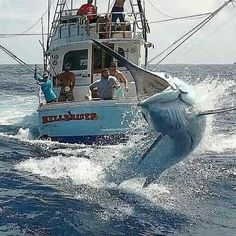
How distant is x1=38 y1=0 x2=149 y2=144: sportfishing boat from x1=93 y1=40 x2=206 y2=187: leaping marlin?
17.2 ft

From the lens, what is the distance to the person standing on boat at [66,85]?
15289 mm

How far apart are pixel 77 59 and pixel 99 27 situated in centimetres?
134

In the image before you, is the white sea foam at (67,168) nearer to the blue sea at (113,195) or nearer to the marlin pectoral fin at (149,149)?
the blue sea at (113,195)

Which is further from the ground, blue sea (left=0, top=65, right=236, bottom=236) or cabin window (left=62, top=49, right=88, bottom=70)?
cabin window (left=62, top=49, right=88, bottom=70)

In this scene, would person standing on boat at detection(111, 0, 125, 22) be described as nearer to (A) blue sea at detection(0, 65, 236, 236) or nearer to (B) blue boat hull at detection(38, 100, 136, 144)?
(B) blue boat hull at detection(38, 100, 136, 144)

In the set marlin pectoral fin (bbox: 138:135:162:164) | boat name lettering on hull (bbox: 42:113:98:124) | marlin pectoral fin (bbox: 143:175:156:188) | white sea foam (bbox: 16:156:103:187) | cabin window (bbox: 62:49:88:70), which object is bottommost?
white sea foam (bbox: 16:156:103:187)

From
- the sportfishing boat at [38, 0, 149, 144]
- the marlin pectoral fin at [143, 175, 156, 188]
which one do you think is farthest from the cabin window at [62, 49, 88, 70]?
the marlin pectoral fin at [143, 175, 156, 188]

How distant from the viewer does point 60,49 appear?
16.9 m

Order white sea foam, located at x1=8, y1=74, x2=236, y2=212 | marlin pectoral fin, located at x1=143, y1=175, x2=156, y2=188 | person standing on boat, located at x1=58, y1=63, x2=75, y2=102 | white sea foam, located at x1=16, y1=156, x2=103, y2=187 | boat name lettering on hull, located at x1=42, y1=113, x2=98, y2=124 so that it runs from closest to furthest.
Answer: white sea foam, located at x1=8, y1=74, x2=236, y2=212
marlin pectoral fin, located at x1=143, y1=175, x2=156, y2=188
white sea foam, located at x1=16, y1=156, x2=103, y2=187
boat name lettering on hull, located at x1=42, y1=113, x2=98, y2=124
person standing on boat, located at x1=58, y1=63, x2=75, y2=102

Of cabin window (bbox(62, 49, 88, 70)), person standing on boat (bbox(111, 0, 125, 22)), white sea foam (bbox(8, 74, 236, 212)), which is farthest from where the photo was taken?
cabin window (bbox(62, 49, 88, 70))

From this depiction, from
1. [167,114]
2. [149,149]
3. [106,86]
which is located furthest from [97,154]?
[167,114]

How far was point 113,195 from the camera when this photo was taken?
868 cm

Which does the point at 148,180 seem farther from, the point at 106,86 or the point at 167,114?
the point at 106,86

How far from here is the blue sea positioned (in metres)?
7.26
